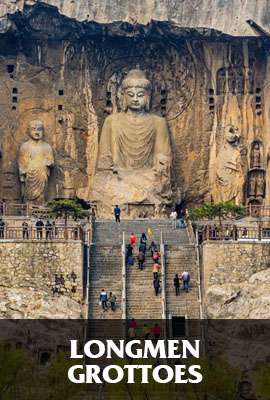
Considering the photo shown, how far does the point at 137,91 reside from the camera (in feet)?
217

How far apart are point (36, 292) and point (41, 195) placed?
10.8 m

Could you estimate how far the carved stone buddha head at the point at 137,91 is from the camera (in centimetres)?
6612

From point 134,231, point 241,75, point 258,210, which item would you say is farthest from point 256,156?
point 134,231

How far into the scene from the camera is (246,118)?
6675cm

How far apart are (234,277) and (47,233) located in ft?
19.8

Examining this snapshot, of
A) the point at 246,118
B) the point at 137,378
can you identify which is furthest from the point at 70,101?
the point at 137,378

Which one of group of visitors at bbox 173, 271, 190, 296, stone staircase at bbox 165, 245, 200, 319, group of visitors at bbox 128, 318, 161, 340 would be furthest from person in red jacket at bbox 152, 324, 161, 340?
group of visitors at bbox 173, 271, 190, 296

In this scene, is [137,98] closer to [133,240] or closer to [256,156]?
[256,156]

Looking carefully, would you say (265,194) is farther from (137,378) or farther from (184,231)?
(137,378)

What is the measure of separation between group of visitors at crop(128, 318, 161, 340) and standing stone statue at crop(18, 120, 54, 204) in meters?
12.3

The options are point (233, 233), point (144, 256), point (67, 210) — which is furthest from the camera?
point (67, 210)

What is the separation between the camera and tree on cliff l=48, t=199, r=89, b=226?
62.3 meters

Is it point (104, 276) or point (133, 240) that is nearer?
point (104, 276)

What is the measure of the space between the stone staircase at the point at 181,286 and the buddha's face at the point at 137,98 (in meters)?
9.87
